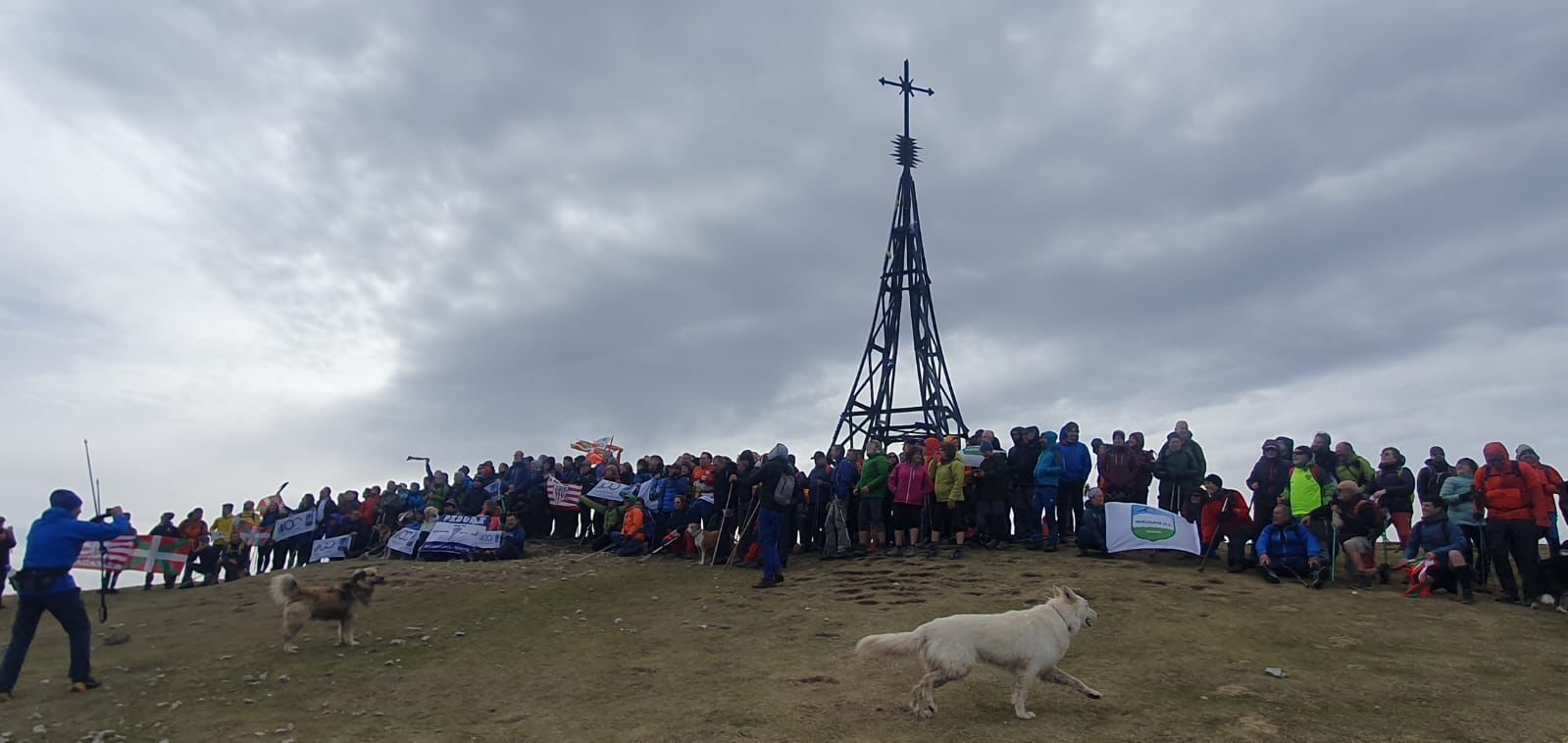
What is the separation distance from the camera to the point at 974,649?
866cm

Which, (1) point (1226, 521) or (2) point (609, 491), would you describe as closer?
(1) point (1226, 521)

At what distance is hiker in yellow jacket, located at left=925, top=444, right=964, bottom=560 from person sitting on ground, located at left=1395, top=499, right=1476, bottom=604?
A: 7328 mm

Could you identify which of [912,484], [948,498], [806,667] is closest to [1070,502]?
[948,498]

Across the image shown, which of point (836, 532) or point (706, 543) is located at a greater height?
point (836, 532)

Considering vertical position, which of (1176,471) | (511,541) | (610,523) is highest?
(1176,471)

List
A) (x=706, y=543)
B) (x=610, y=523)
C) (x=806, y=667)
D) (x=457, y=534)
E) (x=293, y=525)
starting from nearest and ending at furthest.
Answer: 1. (x=806, y=667)
2. (x=706, y=543)
3. (x=457, y=534)
4. (x=610, y=523)
5. (x=293, y=525)

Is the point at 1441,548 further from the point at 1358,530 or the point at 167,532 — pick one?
the point at 167,532

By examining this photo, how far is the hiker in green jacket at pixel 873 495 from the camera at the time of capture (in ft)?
60.3

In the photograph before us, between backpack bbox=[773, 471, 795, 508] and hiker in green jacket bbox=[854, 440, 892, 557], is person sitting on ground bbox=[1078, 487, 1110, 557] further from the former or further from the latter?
backpack bbox=[773, 471, 795, 508]

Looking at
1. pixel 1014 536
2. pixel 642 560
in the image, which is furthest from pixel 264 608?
pixel 1014 536

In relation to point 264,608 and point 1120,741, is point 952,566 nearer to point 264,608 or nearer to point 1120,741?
point 1120,741

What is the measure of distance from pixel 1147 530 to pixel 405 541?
16.7 metres

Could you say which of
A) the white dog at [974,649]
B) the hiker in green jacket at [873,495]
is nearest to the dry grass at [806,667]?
the white dog at [974,649]

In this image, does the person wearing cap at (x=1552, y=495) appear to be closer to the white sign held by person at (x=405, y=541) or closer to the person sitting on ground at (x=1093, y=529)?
the person sitting on ground at (x=1093, y=529)
